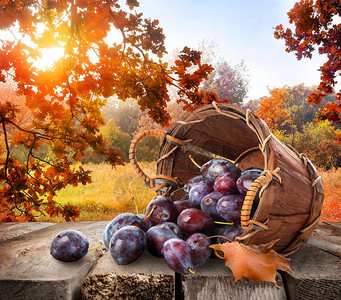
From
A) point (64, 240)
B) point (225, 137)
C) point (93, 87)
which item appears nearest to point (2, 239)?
point (64, 240)

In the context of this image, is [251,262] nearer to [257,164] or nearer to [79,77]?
[257,164]

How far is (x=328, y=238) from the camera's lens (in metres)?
1.42

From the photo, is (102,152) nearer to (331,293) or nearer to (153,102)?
(153,102)

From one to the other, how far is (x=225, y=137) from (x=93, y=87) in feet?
2.76

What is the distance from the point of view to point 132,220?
1.04 metres

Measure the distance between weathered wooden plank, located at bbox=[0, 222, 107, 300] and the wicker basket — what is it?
0.54 meters

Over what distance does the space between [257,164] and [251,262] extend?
2.69 feet

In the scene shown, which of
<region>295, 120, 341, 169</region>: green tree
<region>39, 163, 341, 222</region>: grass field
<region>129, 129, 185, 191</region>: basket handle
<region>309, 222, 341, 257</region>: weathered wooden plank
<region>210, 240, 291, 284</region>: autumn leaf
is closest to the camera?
<region>210, 240, 291, 284</region>: autumn leaf

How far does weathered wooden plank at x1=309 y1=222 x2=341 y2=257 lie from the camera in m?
1.23

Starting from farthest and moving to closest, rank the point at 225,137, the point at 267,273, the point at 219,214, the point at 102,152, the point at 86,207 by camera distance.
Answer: the point at 86,207
the point at 102,152
the point at 225,137
the point at 219,214
the point at 267,273

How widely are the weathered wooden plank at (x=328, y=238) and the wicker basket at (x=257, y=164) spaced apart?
0.81ft

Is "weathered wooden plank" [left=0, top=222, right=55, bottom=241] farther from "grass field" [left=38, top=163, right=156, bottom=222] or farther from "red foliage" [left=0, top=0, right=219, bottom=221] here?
"grass field" [left=38, top=163, right=156, bottom=222]

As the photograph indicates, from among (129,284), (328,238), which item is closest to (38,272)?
(129,284)

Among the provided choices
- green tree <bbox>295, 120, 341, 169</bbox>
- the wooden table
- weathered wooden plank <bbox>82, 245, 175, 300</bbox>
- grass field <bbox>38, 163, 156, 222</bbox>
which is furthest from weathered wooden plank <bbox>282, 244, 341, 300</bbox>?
green tree <bbox>295, 120, 341, 169</bbox>
